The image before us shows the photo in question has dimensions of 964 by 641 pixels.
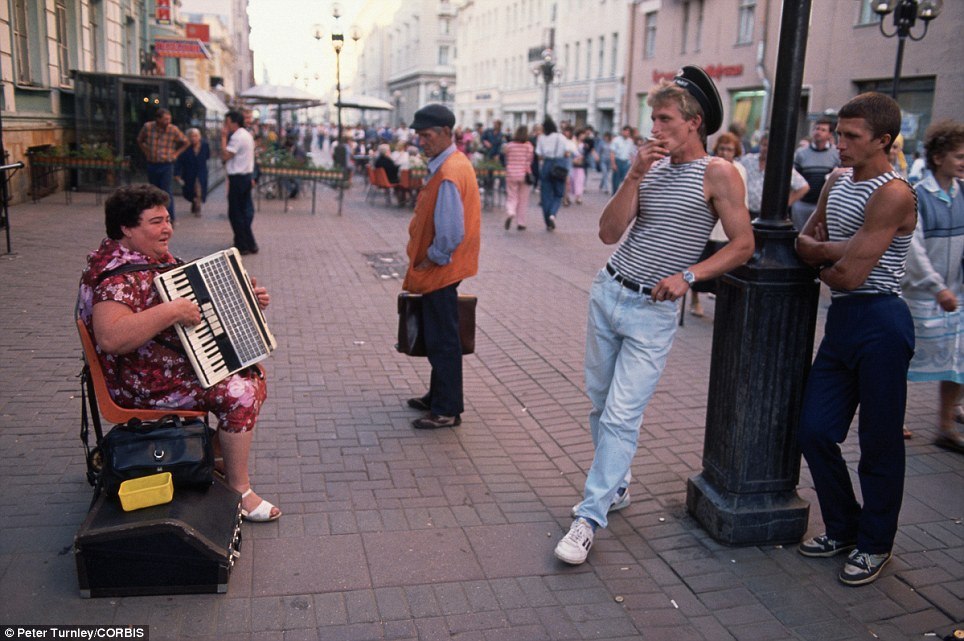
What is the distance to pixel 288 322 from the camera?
305 inches

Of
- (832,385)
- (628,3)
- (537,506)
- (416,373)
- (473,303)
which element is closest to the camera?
(832,385)

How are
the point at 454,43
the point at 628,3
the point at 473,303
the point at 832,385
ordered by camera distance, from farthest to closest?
the point at 454,43 < the point at 628,3 < the point at 473,303 < the point at 832,385

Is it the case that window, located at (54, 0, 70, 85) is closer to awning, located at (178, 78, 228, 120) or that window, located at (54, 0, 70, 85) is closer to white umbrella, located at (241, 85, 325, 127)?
awning, located at (178, 78, 228, 120)

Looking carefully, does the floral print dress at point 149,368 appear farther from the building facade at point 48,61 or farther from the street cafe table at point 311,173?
the street cafe table at point 311,173

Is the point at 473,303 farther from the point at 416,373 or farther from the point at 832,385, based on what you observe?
the point at 832,385

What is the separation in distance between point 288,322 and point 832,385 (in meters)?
5.27

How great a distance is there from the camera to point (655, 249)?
3668 mm

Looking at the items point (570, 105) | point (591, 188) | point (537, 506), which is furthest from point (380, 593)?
point (570, 105)

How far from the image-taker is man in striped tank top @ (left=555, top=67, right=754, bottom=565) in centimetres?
351

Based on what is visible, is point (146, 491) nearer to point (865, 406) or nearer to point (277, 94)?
point (865, 406)

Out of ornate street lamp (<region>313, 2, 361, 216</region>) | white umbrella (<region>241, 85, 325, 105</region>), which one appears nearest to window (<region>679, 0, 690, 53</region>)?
ornate street lamp (<region>313, 2, 361, 216</region>)

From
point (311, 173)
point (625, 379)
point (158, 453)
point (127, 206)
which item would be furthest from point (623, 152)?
point (158, 453)

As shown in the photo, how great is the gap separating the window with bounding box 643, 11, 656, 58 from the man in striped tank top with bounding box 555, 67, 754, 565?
35241 mm

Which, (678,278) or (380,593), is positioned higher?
(678,278)
